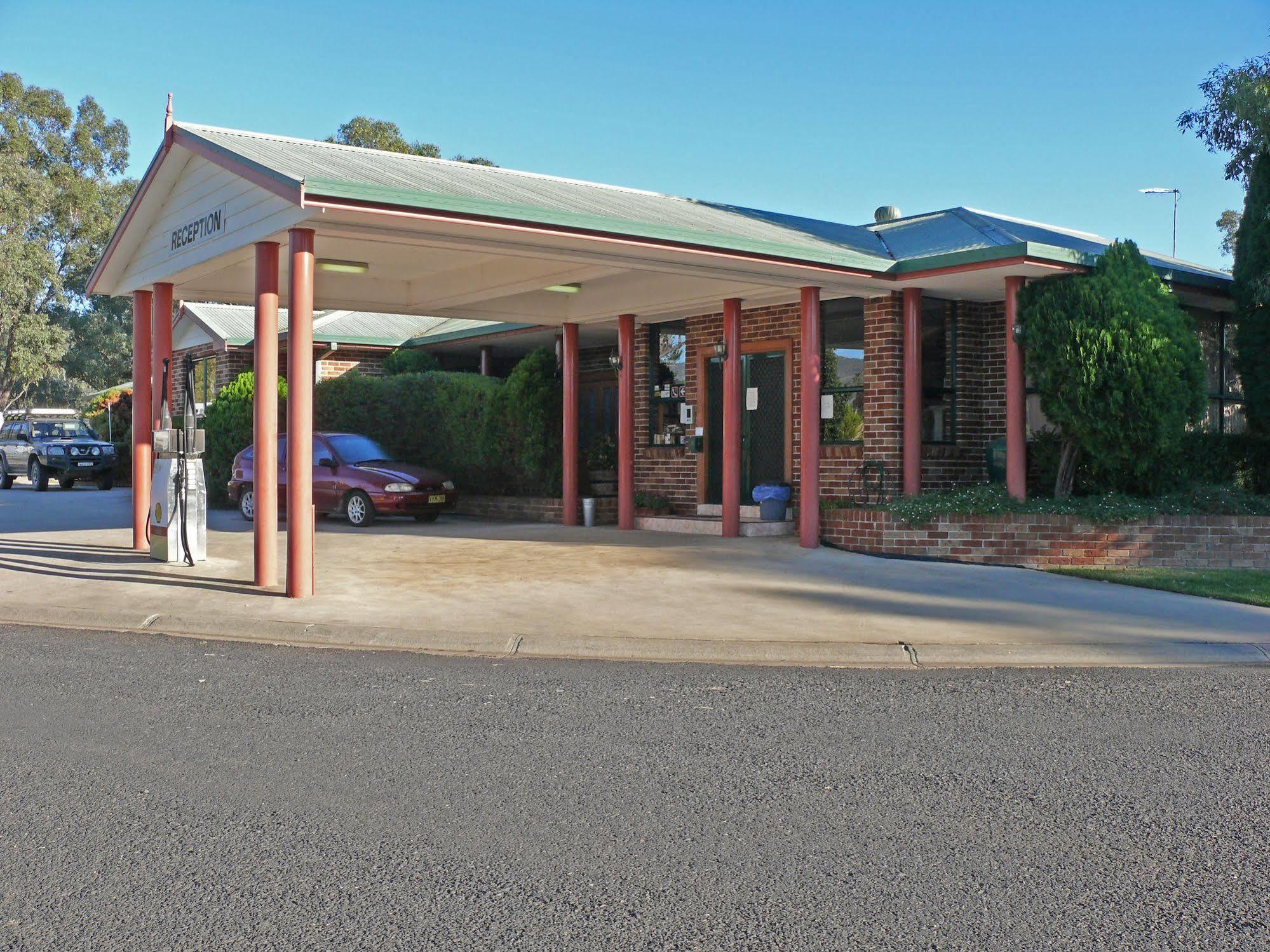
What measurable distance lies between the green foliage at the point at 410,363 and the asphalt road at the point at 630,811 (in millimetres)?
17171

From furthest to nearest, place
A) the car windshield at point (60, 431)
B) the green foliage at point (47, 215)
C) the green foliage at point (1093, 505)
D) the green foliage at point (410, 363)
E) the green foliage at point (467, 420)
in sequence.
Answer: the green foliage at point (47, 215)
the car windshield at point (60, 431)
the green foliage at point (410, 363)
the green foliage at point (467, 420)
the green foliage at point (1093, 505)

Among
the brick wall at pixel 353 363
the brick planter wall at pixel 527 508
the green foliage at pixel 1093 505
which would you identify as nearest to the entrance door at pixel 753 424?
the brick planter wall at pixel 527 508

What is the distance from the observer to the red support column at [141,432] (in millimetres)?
13945

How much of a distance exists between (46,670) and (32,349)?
4238 cm

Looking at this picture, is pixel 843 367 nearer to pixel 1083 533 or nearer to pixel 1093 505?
pixel 1093 505

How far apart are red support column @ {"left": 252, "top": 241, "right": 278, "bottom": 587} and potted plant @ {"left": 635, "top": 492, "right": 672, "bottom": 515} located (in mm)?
7891

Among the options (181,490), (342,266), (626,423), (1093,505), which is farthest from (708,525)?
(181,490)

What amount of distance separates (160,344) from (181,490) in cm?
203

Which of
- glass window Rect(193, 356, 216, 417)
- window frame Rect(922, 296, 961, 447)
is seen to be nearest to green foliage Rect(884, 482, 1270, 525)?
window frame Rect(922, 296, 961, 447)

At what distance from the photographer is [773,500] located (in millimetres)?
16047

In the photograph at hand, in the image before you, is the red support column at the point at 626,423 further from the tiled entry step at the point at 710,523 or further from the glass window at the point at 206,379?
the glass window at the point at 206,379

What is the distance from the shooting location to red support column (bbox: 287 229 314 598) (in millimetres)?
10070

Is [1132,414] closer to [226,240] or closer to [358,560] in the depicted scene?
[358,560]

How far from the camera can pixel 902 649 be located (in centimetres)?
822
